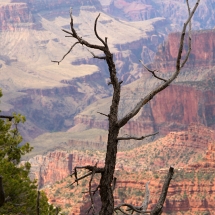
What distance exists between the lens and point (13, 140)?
3189cm

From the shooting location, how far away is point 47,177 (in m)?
128

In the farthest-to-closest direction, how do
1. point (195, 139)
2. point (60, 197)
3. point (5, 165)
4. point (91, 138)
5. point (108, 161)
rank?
point (91, 138) < point (195, 139) < point (60, 197) < point (5, 165) < point (108, 161)

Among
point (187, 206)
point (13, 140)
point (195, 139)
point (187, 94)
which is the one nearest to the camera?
point (13, 140)

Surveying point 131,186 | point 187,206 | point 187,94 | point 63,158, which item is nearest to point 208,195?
point 187,206

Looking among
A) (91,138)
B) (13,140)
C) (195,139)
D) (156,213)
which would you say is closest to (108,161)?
(156,213)

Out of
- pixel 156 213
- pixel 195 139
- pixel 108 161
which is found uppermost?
pixel 195 139

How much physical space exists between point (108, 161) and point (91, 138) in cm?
16634

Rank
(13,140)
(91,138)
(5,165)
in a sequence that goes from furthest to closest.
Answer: (91,138) < (13,140) < (5,165)

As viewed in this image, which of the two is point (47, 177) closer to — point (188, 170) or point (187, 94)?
point (187, 94)

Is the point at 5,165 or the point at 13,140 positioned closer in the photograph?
the point at 5,165

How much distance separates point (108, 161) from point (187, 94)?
5872 inches

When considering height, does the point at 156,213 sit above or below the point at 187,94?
below

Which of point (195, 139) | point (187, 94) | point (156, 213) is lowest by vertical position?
point (156, 213)

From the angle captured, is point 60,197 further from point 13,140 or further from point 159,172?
point 13,140
